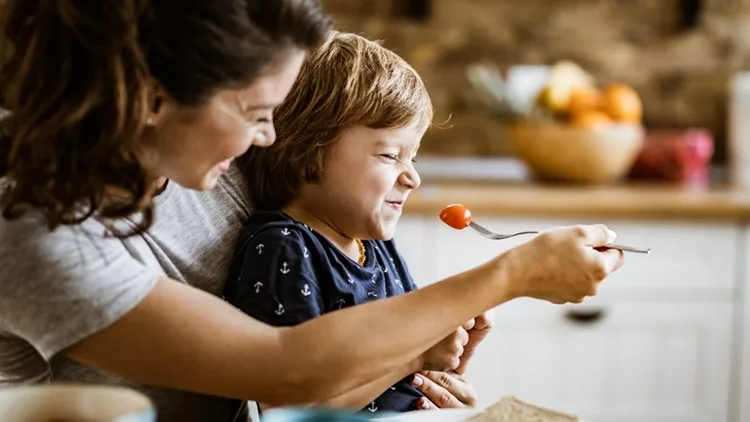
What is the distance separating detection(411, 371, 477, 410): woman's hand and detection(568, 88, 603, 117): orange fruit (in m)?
1.67

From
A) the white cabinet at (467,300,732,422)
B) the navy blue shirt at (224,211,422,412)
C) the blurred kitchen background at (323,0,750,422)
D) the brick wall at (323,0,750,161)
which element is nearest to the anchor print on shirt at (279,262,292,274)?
the navy blue shirt at (224,211,422,412)

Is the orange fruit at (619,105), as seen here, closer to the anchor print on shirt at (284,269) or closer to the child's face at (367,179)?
the child's face at (367,179)

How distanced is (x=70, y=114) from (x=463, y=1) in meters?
2.53

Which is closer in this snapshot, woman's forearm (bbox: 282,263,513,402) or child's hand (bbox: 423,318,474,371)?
woman's forearm (bbox: 282,263,513,402)

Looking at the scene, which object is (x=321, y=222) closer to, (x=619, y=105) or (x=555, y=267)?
(x=555, y=267)

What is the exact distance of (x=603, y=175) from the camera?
2975mm

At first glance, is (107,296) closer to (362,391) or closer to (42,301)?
(42,301)

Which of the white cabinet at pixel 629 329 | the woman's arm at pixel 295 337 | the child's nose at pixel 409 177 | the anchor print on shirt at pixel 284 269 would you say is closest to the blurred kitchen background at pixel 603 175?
the white cabinet at pixel 629 329

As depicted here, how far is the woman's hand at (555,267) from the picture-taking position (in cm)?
111

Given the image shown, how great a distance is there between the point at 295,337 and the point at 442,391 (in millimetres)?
377

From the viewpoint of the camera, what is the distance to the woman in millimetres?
978

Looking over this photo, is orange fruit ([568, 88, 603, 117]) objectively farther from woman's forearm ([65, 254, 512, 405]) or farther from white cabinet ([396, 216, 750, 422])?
woman's forearm ([65, 254, 512, 405])

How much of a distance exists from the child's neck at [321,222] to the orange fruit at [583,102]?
65.6 inches

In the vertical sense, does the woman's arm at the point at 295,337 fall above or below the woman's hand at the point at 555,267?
below
